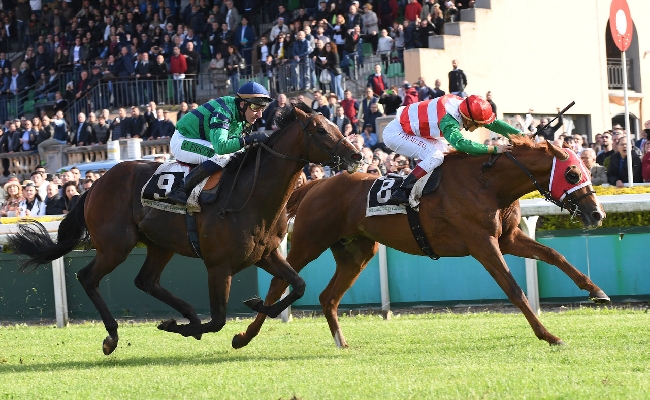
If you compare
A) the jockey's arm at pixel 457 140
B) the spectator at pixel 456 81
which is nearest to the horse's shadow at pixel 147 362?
the jockey's arm at pixel 457 140

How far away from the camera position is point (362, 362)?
7055 millimetres

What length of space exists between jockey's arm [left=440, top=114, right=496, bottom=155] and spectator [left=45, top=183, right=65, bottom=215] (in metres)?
7.37

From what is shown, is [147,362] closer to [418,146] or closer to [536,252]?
[418,146]

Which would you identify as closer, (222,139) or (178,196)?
(222,139)

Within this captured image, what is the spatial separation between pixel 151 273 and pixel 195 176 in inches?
43.4

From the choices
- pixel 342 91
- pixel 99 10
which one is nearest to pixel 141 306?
pixel 342 91

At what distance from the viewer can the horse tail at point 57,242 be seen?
8758mm

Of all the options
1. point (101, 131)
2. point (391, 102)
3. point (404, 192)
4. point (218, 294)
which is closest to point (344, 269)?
point (404, 192)

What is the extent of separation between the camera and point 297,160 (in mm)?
7570

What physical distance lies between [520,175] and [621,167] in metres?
4.99

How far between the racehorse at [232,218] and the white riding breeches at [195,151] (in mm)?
112

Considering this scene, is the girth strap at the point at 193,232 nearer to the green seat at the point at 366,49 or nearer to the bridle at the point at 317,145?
the bridle at the point at 317,145

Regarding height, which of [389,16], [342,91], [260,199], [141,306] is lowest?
[141,306]

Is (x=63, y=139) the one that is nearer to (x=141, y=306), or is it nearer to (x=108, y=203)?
(x=141, y=306)
